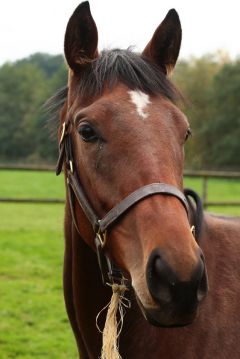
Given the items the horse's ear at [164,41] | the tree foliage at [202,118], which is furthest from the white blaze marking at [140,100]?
the tree foliage at [202,118]

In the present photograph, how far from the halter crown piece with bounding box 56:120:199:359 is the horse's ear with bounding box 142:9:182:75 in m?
0.61

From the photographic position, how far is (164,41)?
263 cm

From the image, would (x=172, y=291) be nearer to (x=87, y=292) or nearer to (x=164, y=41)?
(x=87, y=292)

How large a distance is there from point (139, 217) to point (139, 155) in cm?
28

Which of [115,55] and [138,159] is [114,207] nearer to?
A: [138,159]

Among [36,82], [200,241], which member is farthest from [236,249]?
[36,82]

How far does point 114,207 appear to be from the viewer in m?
2.13

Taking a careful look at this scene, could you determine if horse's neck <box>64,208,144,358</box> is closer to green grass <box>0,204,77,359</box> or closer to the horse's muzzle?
the horse's muzzle

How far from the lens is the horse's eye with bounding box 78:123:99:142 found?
2.24 m

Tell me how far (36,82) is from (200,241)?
2851 inches

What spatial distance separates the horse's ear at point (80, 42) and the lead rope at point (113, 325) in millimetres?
1203

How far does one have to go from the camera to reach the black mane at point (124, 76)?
93.6 inches

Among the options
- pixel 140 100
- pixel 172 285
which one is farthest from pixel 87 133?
pixel 172 285

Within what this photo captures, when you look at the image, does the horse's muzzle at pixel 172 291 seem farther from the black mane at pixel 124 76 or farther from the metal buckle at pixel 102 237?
the black mane at pixel 124 76
